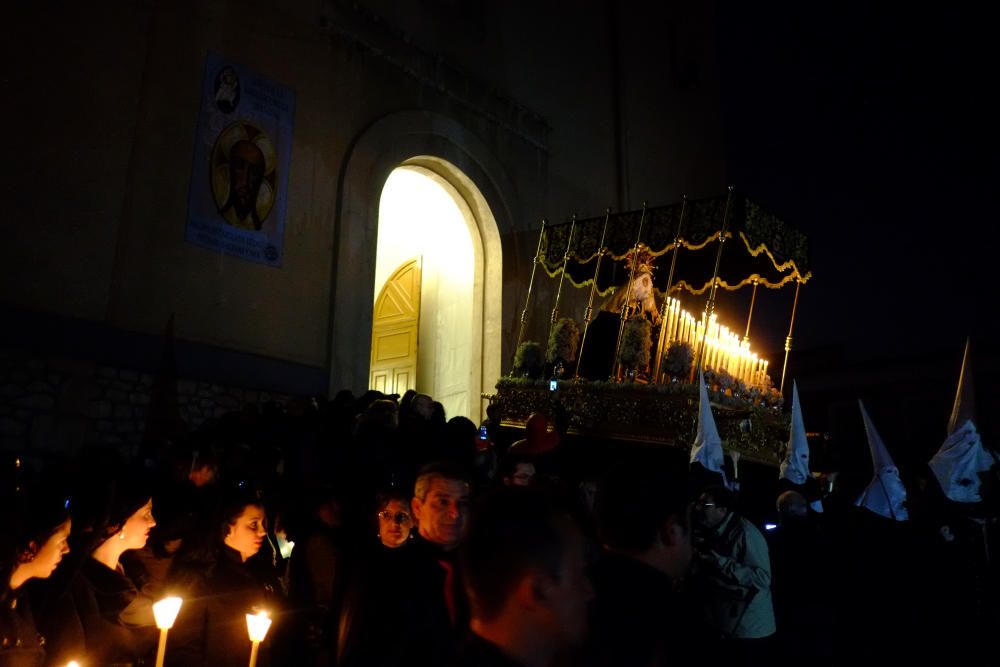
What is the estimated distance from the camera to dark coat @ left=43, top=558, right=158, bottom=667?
4.05 metres

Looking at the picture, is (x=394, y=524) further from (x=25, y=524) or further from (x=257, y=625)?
(x=25, y=524)

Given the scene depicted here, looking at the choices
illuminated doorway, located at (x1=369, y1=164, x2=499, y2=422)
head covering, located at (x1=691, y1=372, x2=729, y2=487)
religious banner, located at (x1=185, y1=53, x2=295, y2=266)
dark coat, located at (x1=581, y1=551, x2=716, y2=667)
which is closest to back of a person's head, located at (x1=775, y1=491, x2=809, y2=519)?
head covering, located at (x1=691, y1=372, x2=729, y2=487)

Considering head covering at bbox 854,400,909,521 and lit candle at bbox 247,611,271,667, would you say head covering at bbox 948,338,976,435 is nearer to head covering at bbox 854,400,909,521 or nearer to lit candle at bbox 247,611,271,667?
head covering at bbox 854,400,909,521

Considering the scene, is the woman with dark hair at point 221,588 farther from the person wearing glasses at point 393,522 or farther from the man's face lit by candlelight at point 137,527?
the person wearing glasses at point 393,522

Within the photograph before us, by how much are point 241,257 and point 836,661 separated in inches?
287

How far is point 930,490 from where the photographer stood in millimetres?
9180

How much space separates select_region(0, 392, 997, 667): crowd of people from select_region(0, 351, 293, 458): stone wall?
71cm

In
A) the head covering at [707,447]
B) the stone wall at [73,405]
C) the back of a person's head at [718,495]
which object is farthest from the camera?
the stone wall at [73,405]

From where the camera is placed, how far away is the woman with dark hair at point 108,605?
4.07 meters

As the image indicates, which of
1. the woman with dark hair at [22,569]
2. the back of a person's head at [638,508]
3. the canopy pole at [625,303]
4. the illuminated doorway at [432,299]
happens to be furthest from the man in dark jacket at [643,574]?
the illuminated doorway at [432,299]

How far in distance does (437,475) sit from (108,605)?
213 centimetres

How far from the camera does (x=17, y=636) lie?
367 centimetres

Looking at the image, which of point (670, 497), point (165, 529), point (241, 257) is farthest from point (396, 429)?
point (670, 497)

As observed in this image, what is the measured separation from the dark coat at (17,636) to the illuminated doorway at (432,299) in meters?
9.11
